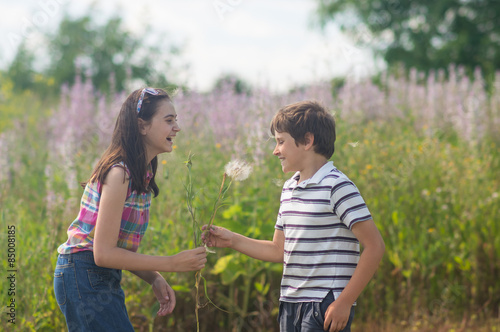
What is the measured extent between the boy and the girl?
33 cm

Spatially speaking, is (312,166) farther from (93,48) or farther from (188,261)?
(93,48)

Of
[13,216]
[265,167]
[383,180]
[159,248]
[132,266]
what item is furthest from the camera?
[383,180]

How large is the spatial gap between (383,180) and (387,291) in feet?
2.92

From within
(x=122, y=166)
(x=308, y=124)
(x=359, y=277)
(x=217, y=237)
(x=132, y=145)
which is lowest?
(x=359, y=277)

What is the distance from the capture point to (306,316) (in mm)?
1969

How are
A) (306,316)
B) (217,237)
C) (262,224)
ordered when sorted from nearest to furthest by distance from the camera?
1. (306,316)
2. (217,237)
3. (262,224)

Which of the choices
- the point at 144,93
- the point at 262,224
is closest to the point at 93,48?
the point at 262,224

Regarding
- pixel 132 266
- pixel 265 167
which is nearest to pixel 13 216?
pixel 265 167

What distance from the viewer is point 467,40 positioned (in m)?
16.6

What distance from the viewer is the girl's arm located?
1.87m

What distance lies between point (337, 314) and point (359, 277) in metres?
0.16

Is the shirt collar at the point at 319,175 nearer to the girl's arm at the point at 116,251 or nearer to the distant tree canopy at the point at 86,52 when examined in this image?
the girl's arm at the point at 116,251

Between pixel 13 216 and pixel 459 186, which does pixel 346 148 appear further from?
pixel 13 216

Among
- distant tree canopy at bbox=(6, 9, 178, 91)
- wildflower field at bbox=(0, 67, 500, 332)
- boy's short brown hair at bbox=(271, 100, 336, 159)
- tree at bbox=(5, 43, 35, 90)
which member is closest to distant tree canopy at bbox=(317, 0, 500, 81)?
distant tree canopy at bbox=(6, 9, 178, 91)
